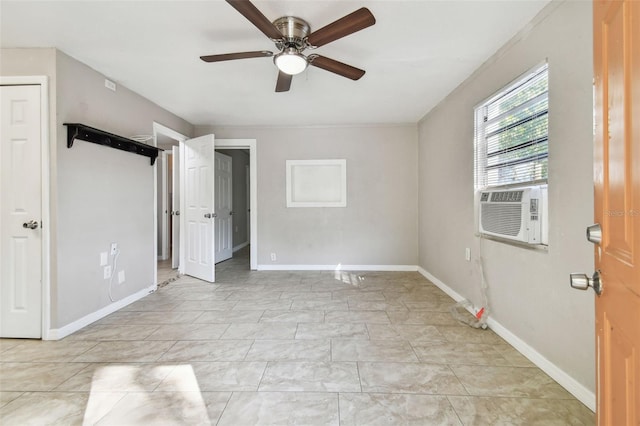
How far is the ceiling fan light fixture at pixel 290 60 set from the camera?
195cm

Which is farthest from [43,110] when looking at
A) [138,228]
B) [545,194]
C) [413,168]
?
[413,168]

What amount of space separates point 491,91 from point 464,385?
2.31 meters

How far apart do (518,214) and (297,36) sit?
79.4 inches

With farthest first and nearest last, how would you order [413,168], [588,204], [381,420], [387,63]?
[413,168] → [387,63] → [588,204] → [381,420]

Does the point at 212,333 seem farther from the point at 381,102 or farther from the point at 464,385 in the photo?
the point at 381,102

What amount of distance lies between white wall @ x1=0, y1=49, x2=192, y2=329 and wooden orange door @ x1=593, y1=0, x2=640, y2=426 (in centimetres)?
333

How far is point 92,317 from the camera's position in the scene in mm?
2584

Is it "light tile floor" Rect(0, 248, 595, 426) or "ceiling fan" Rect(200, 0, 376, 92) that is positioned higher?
"ceiling fan" Rect(200, 0, 376, 92)

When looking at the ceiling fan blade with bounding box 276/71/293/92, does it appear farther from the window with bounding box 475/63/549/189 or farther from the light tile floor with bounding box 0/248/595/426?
the light tile floor with bounding box 0/248/595/426

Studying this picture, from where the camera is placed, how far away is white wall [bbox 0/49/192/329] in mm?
2275

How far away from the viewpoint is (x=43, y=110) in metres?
2.26

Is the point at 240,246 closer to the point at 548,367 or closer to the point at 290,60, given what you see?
the point at 290,60

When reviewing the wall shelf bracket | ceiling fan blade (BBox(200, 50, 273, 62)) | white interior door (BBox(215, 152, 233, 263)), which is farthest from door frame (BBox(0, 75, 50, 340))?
white interior door (BBox(215, 152, 233, 263))

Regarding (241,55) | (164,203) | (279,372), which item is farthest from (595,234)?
(164,203)
